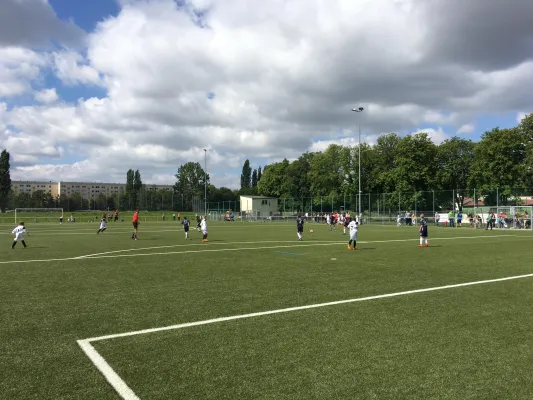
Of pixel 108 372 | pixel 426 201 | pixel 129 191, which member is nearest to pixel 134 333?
pixel 108 372

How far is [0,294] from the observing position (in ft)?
30.1

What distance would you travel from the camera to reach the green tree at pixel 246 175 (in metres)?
142

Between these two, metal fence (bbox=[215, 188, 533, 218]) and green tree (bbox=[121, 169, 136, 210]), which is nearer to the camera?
metal fence (bbox=[215, 188, 533, 218])

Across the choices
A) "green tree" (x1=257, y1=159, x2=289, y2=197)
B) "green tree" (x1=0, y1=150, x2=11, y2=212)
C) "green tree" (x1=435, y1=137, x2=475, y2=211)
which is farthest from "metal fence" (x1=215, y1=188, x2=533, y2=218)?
"green tree" (x1=0, y1=150, x2=11, y2=212)

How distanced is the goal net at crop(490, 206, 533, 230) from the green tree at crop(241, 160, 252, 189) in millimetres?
105169

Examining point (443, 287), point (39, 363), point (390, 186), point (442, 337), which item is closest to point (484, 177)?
point (390, 186)

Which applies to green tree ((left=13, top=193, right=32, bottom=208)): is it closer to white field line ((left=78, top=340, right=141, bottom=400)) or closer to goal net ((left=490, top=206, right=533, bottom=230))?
goal net ((left=490, top=206, right=533, bottom=230))

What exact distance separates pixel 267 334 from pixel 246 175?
137 meters

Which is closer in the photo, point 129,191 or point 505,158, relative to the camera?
point 505,158

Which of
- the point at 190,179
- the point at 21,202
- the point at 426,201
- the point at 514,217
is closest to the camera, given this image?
the point at 514,217

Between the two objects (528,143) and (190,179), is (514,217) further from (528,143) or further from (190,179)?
(190,179)

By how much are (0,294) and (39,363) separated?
5333 millimetres

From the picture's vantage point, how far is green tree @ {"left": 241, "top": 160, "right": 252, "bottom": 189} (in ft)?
467

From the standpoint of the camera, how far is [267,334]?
6.21 metres
